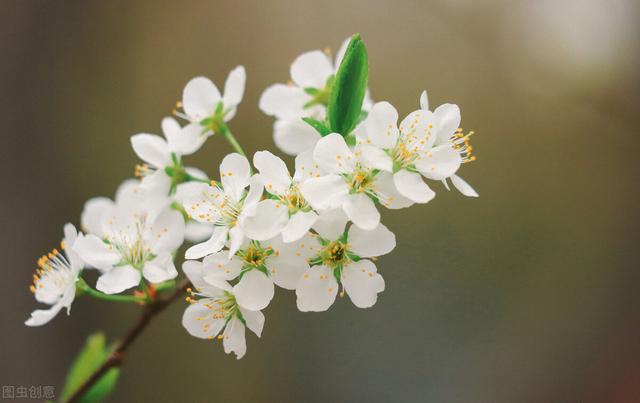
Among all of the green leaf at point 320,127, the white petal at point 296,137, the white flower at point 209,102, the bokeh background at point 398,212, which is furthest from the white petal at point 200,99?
the bokeh background at point 398,212

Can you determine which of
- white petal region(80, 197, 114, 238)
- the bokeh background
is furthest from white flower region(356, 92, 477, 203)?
the bokeh background

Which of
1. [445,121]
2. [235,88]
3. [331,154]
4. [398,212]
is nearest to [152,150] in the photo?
[235,88]

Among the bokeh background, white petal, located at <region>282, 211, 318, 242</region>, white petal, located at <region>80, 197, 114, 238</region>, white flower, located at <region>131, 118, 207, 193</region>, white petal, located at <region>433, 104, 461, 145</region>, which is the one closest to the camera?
white petal, located at <region>282, 211, 318, 242</region>

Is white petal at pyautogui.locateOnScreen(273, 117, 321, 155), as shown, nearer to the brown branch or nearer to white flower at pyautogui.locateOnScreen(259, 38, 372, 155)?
white flower at pyautogui.locateOnScreen(259, 38, 372, 155)

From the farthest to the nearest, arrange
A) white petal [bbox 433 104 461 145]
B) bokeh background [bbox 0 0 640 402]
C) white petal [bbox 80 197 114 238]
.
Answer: bokeh background [bbox 0 0 640 402] → white petal [bbox 80 197 114 238] → white petal [bbox 433 104 461 145]

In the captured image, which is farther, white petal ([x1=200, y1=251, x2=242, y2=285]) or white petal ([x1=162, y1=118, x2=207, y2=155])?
white petal ([x1=162, y1=118, x2=207, y2=155])

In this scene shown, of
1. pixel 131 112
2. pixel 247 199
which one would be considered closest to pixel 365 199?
pixel 247 199
